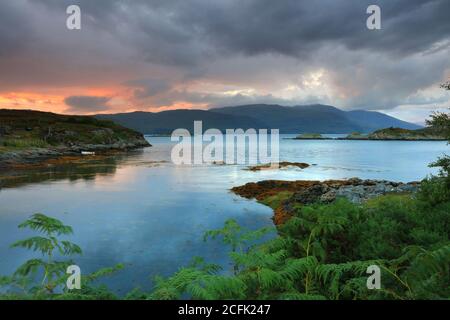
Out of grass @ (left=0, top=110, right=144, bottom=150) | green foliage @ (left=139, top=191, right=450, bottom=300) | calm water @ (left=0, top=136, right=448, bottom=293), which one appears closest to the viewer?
green foliage @ (left=139, top=191, right=450, bottom=300)

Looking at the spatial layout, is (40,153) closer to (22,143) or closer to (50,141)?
(22,143)

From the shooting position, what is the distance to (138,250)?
19156 millimetres

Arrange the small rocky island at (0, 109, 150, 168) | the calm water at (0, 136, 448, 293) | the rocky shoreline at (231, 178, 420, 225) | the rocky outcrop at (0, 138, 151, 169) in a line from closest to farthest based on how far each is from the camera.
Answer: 1. the calm water at (0, 136, 448, 293)
2. the rocky shoreline at (231, 178, 420, 225)
3. the rocky outcrop at (0, 138, 151, 169)
4. the small rocky island at (0, 109, 150, 168)

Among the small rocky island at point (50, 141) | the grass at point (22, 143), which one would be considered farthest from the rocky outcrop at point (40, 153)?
the grass at point (22, 143)

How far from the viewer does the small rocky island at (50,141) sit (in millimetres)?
77838

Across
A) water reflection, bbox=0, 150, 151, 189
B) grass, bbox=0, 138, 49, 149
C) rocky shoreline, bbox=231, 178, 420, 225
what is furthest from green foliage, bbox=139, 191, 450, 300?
grass, bbox=0, 138, 49, 149

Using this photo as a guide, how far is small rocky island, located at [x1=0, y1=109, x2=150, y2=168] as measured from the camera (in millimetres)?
77838

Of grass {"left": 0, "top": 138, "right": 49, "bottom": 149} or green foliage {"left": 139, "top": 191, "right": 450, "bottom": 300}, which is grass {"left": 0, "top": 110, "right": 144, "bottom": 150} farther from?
green foliage {"left": 139, "top": 191, "right": 450, "bottom": 300}

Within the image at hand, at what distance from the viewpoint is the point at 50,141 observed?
106 m

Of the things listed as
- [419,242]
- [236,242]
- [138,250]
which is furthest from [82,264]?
[419,242]

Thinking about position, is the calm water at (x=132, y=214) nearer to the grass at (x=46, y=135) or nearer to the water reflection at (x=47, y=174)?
the water reflection at (x=47, y=174)

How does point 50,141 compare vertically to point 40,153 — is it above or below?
above

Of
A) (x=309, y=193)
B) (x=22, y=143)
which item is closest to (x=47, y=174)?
(x=309, y=193)
